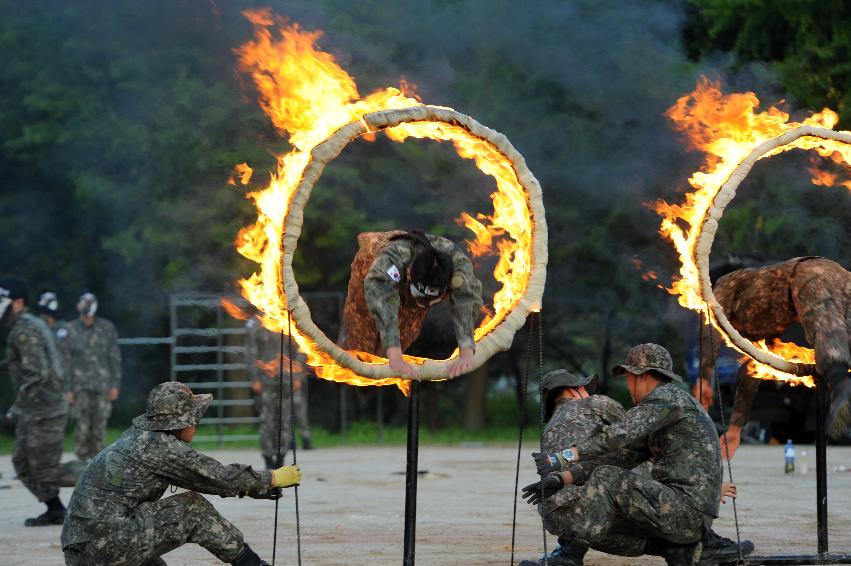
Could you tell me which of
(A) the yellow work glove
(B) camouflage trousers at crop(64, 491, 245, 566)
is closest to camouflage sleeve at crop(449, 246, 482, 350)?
(A) the yellow work glove

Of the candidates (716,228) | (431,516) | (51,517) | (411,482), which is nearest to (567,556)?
Result: (411,482)

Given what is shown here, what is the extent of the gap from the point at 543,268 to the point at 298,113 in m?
1.82

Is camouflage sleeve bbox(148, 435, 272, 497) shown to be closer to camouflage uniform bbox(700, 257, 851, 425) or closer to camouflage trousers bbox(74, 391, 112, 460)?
camouflage uniform bbox(700, 257, 851, 425)

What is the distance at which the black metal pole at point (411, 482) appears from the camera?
8.27m

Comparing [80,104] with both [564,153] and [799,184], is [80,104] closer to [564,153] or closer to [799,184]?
[564,153]

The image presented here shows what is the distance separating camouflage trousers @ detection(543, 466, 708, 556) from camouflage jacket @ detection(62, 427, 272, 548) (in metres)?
1.82

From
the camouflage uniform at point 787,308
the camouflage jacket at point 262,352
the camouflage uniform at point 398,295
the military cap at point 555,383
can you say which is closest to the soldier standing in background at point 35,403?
the camouflage uniform at point 398,295

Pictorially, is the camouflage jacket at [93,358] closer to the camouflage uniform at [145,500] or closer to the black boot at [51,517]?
the black boot at [51,517]

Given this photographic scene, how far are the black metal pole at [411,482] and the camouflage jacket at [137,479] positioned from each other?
0.84 metres

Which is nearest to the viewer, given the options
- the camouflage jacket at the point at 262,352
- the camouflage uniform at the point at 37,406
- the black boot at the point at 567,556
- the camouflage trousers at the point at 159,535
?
the camouflage trousers at the point at 159,535

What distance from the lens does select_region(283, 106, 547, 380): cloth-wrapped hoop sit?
8.21 meters

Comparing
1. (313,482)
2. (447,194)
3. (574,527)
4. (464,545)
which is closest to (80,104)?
(447,194)

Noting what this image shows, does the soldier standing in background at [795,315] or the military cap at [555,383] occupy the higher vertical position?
the soldier standing in background at [795,315]

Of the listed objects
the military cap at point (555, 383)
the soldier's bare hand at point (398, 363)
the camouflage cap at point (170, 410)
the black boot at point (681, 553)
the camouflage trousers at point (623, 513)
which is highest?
the soldier's bare hand at point (398, 363)
